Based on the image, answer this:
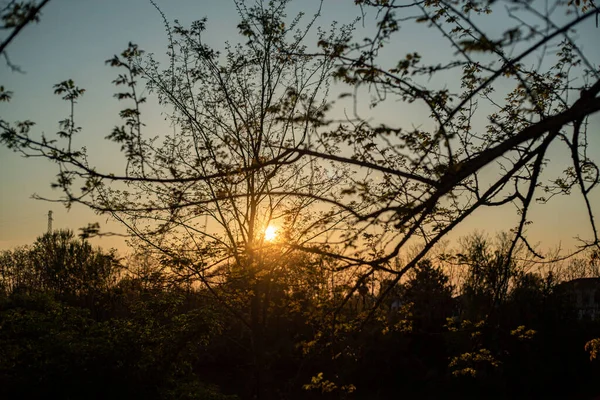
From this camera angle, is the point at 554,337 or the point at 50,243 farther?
the point at 50,243

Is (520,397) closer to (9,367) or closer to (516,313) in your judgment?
(516,313)

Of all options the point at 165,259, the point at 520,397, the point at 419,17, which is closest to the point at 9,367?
the point at 165,259

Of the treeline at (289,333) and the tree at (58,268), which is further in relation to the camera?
the tree at (58,268)

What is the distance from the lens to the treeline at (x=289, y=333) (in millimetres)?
8250

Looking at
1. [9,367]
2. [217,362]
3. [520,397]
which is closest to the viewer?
[9,367]

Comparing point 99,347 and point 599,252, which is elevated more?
point 599,252

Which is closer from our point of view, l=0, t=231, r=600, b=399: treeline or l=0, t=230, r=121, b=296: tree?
l=0, t=231, r=600, b=399: treeline

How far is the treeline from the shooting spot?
8250 mm

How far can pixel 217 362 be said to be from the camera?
2364cm

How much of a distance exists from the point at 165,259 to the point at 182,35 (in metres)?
4.77

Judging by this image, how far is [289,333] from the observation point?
2202cm

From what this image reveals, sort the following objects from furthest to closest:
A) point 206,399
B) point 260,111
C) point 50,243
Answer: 1. point 50,243
2. point 260,111
3. point 206,399

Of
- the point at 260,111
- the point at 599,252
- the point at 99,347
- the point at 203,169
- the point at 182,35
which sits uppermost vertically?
the point at 182,35

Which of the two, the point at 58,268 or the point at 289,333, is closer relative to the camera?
the point at 289,333
